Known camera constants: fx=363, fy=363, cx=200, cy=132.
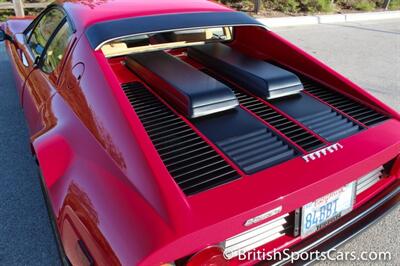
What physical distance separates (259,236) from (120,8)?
1.79 meters

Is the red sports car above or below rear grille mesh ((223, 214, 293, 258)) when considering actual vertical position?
above

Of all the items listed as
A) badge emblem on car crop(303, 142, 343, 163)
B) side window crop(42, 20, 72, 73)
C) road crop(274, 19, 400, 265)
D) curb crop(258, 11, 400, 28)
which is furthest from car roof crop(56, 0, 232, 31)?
curb crop(258, 11, 400, 28)

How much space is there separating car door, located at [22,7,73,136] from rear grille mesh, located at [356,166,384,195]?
78.8 inches

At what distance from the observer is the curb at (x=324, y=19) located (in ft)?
30.0

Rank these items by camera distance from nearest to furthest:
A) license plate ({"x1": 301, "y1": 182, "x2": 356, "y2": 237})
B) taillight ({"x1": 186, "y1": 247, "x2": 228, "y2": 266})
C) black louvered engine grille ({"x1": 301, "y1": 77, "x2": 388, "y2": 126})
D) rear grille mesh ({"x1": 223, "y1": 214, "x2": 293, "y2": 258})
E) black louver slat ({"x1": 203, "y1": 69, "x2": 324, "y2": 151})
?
taillight ({"x1": 186, "y1": 247, "x2": 228, "y2": 266}) → rear grille mesh ({"x1": 223, "y1": 214, "x2": 293, "y2": 258}) → license plate ({"x1": 301, "y1": 182, "x2": 356, "y2": 237}) → black louver slat ({"x1": 203, "y1": 69, "x2": 324, "y2": 151}) → black louvered engine grille ({"x1": 301, "y1": 77, "x2": 388, "y2": 126})

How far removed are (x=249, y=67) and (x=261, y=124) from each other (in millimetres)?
615

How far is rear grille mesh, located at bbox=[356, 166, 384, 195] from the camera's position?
206 centimetres

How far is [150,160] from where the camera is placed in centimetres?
158

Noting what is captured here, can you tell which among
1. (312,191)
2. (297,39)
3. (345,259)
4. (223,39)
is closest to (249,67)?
(223,39)

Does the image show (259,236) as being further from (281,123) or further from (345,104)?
(345,104)

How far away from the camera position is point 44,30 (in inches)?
124

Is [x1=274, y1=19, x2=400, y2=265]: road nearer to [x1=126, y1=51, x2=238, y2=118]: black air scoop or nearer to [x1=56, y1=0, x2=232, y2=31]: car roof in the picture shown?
[x1=126, y1=51, x2=238, y2=118]: black air scoop

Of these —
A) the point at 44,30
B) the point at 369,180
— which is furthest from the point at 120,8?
the point at 369,180

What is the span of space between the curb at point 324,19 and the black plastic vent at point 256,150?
704 cm
